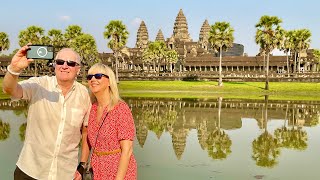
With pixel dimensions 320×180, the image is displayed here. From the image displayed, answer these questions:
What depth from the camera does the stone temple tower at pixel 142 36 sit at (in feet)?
481

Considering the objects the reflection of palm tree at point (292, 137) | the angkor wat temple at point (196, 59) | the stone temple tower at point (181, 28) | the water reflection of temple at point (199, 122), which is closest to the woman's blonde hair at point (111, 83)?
the water reflection of temple at point (199, 122)

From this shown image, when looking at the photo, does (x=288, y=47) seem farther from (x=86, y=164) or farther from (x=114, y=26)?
(x=86, y=164)

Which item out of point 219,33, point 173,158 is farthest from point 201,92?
point 173,158

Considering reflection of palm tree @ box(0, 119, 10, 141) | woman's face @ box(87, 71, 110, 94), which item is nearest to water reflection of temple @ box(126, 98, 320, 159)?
reflection of palm tree @ box(0, 119, 10, 141)

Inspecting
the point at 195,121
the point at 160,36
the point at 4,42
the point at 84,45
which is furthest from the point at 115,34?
the point at 160,36

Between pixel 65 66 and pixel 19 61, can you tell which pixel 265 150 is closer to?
pixel 65 66

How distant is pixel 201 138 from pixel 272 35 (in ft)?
140

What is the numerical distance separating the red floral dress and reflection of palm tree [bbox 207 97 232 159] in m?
8.97

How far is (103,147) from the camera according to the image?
5.05 meters

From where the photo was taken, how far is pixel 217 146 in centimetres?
1582

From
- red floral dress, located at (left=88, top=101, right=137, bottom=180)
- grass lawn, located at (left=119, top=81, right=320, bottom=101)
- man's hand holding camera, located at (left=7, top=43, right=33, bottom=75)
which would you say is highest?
man's hand holding camera, located at (left=7, top=43, right=33, bottom=75)

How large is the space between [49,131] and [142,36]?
145233mm

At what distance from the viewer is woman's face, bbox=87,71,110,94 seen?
5148 mm

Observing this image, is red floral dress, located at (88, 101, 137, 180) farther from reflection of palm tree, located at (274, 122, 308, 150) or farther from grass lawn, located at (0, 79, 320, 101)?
grass lawn, located at (0, 79, 320, 101)
